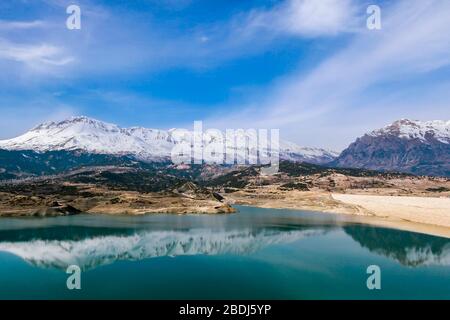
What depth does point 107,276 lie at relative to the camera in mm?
58344

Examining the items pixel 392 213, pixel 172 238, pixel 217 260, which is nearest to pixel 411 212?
pixel 392 213

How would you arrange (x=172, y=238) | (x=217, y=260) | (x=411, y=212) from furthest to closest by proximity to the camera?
1. (x=411, y=212)
2. (x=172, y=238)
3. (x=217, y=260)

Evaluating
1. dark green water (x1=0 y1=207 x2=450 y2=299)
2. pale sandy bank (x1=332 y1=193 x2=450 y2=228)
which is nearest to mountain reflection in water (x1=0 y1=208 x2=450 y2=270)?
dark green water (x1=0 y1=207 x2=450 y2=299)

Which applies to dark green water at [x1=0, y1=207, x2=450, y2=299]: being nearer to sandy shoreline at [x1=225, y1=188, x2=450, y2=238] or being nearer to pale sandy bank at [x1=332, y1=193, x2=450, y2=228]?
sandy shoreline at [x1=225, y1=188, x2=450, y2=238]

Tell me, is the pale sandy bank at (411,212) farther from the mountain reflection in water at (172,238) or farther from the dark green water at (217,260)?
the dark green water at (217,260)

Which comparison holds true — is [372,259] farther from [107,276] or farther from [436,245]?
[107,276]

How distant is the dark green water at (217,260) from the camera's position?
5097 centimetres

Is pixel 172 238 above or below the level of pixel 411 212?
above

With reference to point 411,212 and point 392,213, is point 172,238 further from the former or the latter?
point 411,212

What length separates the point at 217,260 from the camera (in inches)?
2793

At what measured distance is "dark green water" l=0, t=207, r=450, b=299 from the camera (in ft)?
167

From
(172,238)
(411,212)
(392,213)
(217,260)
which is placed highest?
(217,260)
